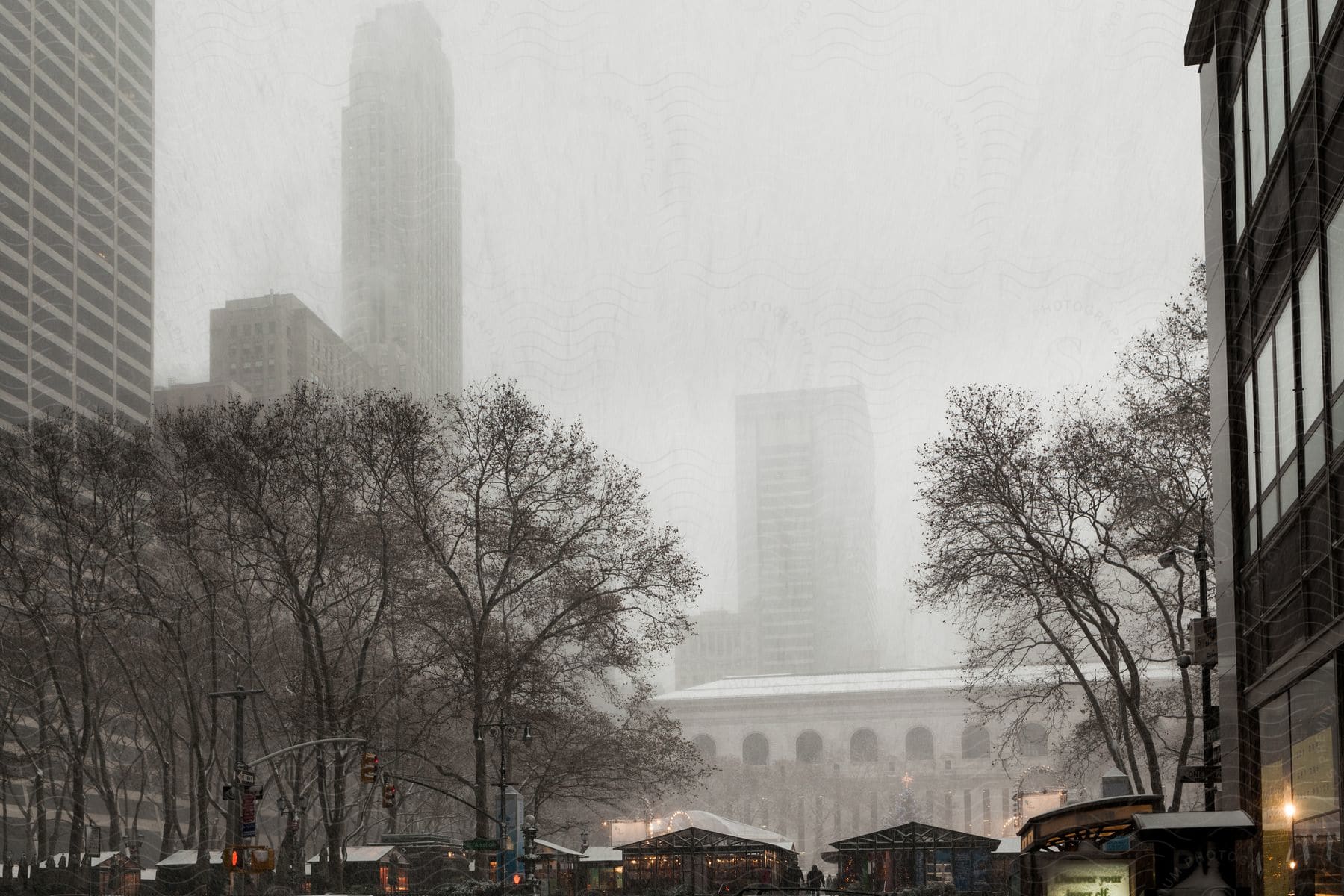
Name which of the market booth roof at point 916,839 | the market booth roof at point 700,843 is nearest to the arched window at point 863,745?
the market booth roof at point 700,843

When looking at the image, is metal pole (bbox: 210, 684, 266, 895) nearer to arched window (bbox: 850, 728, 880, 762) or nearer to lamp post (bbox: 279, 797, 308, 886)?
lamp post (bbox: 279, 797, 308, 886)

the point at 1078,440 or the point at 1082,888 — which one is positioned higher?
the point at 1078,440

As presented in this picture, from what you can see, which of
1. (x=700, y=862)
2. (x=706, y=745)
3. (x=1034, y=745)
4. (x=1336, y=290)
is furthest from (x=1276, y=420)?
(x=706, y=745)

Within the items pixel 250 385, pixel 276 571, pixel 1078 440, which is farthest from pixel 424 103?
pixel 1078 440

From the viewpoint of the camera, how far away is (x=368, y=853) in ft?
159

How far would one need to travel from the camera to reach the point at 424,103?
111188 mm

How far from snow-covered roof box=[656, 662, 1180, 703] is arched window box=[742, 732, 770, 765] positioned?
3808mm

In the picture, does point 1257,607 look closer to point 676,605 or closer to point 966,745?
point 676,605

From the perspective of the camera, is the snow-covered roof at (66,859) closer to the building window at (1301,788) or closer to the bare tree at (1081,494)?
the bare tree at (1081,494)

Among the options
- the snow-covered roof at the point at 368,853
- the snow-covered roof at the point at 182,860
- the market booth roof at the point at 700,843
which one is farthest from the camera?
the snow-covered roof at the point at 182,860

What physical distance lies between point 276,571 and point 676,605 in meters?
13.1

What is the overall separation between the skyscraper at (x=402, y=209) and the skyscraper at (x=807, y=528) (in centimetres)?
4928

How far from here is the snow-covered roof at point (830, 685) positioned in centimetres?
12000

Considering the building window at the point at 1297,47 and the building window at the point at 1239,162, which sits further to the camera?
the building window at the point at 1239,162
